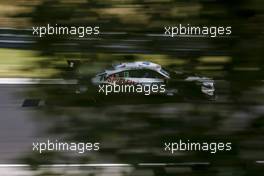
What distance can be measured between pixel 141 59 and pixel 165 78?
0.26ft

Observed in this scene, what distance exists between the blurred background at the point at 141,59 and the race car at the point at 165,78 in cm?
2

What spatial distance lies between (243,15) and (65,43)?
1.45ft

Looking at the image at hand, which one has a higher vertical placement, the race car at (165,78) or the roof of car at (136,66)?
the roof of car at (136,66)

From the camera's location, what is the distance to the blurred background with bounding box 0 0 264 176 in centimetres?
150

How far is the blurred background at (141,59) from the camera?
4.92 ft

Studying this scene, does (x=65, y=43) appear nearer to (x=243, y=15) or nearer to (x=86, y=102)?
(x=86, y=102)

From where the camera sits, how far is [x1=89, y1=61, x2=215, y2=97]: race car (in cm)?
154

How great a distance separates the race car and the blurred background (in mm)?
18

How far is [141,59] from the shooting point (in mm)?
1544

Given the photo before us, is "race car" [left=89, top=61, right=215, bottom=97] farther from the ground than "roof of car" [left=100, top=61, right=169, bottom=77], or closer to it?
closer to it

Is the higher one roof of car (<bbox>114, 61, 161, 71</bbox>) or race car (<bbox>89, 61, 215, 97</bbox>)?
roof of car (<bbox>114, 61, 161, 71</bbox>)

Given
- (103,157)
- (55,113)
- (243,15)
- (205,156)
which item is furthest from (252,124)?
(55,113)

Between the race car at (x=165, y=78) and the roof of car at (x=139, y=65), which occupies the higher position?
the roof of car at (x=139, y=65)

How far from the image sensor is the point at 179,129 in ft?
5.12
